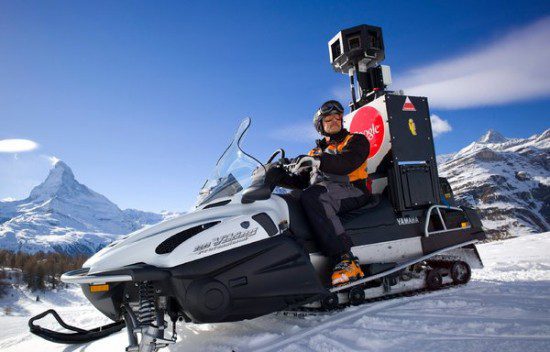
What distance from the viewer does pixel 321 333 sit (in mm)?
2785

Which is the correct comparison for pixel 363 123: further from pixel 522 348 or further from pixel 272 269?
pixel 522 348

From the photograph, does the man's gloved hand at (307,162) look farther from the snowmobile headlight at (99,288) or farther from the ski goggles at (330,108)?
the snowmobile headlight at (99,288)

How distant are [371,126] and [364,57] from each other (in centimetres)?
144

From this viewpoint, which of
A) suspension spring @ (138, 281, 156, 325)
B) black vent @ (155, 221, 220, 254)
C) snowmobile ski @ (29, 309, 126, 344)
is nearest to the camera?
suspension spring @ (138, 281, 156, 325)

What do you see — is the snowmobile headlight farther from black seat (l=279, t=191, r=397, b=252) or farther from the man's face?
the man's face

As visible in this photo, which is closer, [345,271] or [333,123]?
[345,271]

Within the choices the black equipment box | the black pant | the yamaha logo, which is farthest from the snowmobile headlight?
the black equipment box

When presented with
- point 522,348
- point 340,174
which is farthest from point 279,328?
point 522,348

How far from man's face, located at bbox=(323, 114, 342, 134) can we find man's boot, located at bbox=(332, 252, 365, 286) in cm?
133

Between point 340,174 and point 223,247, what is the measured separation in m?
1.28

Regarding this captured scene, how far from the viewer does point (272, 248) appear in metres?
2.99

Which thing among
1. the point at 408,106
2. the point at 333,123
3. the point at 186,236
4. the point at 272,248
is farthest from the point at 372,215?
the point at 186,236

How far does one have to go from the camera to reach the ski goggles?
3820 mm

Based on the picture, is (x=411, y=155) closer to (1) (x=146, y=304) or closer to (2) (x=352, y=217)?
(2) (x=352, y=217)
